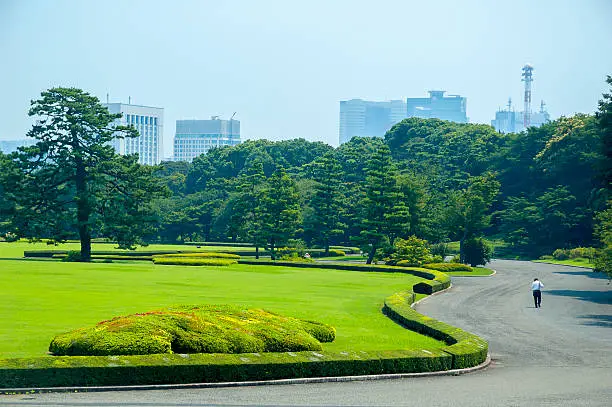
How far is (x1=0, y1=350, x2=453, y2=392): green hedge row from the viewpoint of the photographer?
17656mm

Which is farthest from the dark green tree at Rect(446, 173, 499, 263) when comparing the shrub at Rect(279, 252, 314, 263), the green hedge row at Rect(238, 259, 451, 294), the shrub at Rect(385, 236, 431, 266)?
the green hedge row at Rect(238, 259, 451, 294)

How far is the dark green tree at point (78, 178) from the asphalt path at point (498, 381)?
34249 millimetres

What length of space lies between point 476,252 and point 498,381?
55671mm

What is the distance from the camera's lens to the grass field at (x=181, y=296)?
2589cm

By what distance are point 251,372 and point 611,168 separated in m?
40.9

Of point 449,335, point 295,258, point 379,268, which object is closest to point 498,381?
point 449,335

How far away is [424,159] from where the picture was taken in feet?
422

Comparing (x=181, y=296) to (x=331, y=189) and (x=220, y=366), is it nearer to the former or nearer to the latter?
(x=220, y=366)

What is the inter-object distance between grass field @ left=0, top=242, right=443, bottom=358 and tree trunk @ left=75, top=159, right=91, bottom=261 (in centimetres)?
845

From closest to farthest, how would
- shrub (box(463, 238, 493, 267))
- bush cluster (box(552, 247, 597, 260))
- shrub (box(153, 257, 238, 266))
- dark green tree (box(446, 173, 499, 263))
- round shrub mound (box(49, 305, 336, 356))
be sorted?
round shrub mound (box(49, 305, 336, 356))
shrub (box(153, 257, 238, 266))
shrub (box(463, 238, 493, 267))
dark green tree (box(446, 173, 499, 263))
bush cluster (box(552, 247, 597, 260))

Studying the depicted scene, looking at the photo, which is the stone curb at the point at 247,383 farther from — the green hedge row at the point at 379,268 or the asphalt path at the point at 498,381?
the green hedge row at the point at 379,268

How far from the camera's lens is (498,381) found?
21.3m

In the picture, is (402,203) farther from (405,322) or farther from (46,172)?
(405,322)

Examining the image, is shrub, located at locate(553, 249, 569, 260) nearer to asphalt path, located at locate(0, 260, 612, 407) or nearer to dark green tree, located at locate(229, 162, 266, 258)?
dark green tree, located at locate(229, 162, 266, 258)
